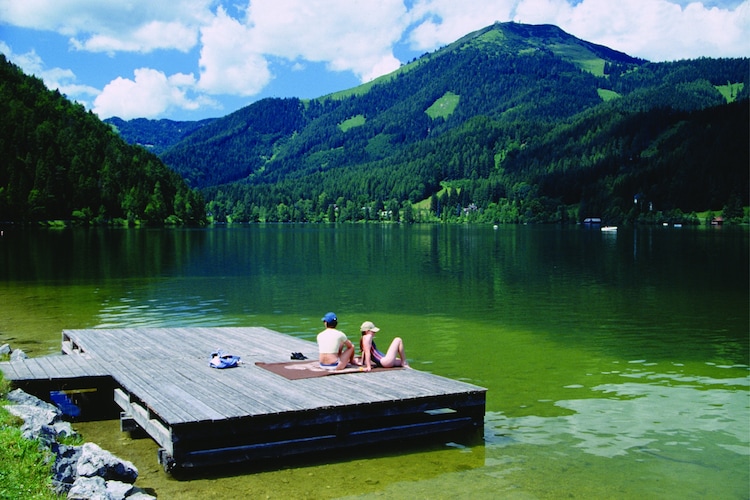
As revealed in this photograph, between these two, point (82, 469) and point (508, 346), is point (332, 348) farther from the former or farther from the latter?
point (508, 346)

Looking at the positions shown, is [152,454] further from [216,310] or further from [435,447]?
[216,310]

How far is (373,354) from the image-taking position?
19.8m

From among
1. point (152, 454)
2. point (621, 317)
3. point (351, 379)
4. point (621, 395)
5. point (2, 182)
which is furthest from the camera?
point (2, 182)

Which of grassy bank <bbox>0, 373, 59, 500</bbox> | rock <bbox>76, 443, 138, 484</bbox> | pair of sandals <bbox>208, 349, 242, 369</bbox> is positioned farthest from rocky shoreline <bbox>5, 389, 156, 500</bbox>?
pair of sandals <bbox>208, 349, 242, 369</bbox>

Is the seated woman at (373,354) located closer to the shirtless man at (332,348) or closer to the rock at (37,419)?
the shirtless man at (332,348)

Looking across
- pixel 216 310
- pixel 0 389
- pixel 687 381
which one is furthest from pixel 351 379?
pixel 216 310

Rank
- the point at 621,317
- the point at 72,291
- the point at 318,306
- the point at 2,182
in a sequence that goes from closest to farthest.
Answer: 1. the point at 621,317
2. the point at 318,306
3. the point at 72,291
4. the point at 2,182

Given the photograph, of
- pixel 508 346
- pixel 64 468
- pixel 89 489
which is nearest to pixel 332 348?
pixel 64 468

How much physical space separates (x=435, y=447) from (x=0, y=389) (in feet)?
35.1

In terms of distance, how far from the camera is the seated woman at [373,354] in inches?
758

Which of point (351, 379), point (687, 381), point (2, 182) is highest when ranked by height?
point (2, 182)

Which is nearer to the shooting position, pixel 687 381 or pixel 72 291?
pixel 687 381

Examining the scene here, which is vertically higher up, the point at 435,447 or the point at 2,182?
the point at 2,182

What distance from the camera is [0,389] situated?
644 inches
